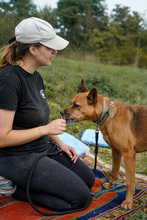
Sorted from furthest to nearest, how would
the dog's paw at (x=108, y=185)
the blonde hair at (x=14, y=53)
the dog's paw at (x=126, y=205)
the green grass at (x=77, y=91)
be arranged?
the green grass at (x=77, y=91) → the dog's paw at (x=108, y=185) → the dog's paw at (x=126, y=205) → the blonde hair at (x=14, y=53)

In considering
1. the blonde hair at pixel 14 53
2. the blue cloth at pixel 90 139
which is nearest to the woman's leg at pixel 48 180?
the blonde hair at pixel 14 53

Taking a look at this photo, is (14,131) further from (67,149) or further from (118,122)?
(118,122)

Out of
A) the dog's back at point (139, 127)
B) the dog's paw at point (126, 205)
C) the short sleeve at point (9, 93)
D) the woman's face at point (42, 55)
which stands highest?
the woman's face at point (42, 55)

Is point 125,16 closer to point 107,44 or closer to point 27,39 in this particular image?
point 107,44

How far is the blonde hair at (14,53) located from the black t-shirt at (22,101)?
0.11 meters

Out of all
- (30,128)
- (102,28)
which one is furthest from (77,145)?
(102,28)

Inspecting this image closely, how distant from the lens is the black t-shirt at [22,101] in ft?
6.80

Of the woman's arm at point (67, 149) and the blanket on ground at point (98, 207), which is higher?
the woman's arm at point (67, 149)

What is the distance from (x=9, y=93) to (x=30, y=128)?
530 mm

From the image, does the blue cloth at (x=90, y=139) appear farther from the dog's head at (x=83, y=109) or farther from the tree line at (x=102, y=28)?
the tree line at (x=102, y=28)

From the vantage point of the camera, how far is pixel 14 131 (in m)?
2.15

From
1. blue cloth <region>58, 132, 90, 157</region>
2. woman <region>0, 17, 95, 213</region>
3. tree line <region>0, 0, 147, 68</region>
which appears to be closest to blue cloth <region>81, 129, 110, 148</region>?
blue cloth <region>58, 132, 90, 157</region>

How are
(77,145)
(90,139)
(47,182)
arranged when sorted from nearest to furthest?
(47,182) < (77,145) < (90,139)

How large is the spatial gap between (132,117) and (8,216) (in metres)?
2.08
